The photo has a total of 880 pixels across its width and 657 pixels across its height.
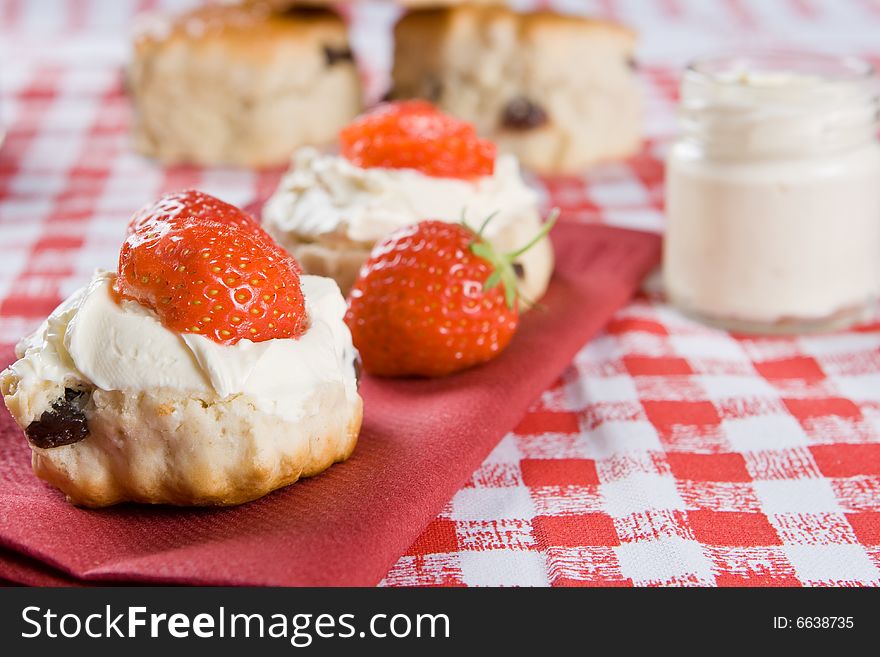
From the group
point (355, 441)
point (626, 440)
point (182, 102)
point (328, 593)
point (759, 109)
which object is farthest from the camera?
point (182, 102)

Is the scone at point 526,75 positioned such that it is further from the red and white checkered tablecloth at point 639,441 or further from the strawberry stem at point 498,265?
the strawberry stem at point 498,265

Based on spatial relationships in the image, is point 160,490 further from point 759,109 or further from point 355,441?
point 759,109

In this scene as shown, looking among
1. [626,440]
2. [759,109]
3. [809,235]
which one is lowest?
[626,440]

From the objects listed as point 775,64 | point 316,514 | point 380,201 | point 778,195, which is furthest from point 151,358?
point 775,64

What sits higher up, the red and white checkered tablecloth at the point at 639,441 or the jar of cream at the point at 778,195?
the jar of cream at the point at 778,195

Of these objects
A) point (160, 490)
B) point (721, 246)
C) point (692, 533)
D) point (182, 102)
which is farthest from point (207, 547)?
point (182, 102)

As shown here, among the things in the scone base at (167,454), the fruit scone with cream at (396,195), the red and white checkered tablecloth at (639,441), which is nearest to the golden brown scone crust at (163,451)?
the scone base at (167,454)

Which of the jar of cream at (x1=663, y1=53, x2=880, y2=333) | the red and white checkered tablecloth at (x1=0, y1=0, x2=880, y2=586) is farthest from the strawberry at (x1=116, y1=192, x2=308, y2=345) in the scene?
the jar of cream at (x1=663, y1=53, x2=880, y2=333)
